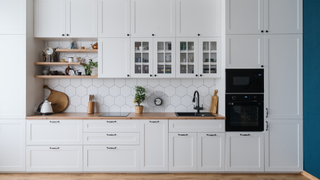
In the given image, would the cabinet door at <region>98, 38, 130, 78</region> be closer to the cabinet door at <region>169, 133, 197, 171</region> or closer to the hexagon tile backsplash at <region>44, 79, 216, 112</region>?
the hexagon tile backsplash at <region>44, 79, 216, 112</region>

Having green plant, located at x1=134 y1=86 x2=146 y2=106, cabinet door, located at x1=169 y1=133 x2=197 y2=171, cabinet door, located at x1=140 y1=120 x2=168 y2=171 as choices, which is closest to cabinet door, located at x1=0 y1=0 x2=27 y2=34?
green plant, located at x1=134 y1=86 x2=146 y2=106

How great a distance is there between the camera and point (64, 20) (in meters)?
3.04

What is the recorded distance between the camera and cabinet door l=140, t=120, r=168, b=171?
2842 millimetres

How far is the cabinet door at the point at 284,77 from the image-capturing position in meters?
2.84

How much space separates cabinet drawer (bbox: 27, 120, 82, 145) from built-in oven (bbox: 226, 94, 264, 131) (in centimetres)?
217

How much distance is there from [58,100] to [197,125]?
7.69 feet

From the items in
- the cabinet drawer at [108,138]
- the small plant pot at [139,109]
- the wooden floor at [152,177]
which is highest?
the small plant pot at [139,109]

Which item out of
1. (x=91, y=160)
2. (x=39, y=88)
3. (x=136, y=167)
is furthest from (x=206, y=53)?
(x=39, y=88)

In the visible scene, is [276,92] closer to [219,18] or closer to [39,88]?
[219,18]

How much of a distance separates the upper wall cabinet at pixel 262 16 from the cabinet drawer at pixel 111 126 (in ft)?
6.33

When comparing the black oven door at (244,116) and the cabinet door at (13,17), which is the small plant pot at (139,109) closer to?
the black oven door at (244,116)

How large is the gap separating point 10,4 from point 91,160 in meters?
2.57

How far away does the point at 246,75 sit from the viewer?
9.33 feet
